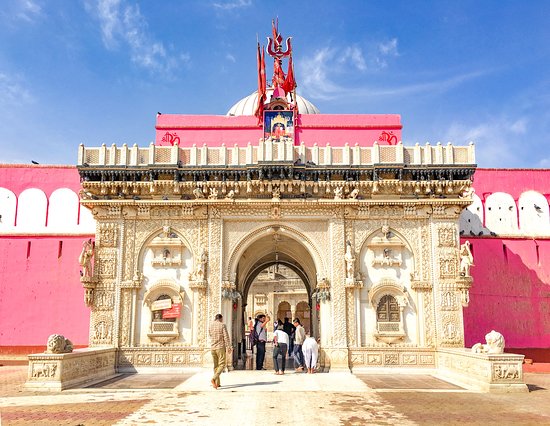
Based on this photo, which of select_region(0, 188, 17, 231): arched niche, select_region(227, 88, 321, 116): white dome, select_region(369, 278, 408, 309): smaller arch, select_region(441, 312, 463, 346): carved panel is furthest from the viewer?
select_region(227, 88, 321, 116): white dome

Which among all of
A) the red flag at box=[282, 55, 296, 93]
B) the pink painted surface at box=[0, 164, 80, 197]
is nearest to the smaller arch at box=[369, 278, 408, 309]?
the red flag at box=[282, 55, 296, 93]

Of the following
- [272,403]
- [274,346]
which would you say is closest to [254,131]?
[274,346]

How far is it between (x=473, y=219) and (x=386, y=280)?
5.18 m

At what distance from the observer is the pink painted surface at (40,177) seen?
1823 cm

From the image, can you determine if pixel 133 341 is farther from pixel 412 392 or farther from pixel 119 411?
pixel 412 392

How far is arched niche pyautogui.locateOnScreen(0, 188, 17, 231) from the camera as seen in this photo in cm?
1789

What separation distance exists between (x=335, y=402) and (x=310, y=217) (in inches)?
264

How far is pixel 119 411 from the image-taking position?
837 centimetres

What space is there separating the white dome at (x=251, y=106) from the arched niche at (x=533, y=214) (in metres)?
10.8

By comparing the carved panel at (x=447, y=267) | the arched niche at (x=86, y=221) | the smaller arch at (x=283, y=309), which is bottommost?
the smaller arch at (x=283, y=309)

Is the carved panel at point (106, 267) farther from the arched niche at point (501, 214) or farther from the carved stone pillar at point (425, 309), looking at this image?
the arched niche at point (501, 214)

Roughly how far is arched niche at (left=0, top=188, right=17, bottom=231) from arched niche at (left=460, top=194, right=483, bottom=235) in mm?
15067

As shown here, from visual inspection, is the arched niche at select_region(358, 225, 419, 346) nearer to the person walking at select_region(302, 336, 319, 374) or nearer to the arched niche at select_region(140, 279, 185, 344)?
the person walking at select_region(302, 336, 319, 374)

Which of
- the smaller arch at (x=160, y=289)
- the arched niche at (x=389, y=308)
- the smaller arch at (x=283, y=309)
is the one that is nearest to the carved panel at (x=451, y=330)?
the arched niche at (x=389, y=308)
